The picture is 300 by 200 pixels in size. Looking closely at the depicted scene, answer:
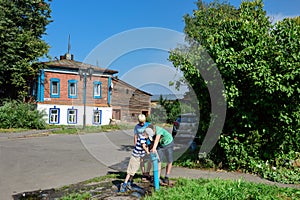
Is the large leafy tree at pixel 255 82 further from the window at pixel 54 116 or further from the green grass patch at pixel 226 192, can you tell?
the window at pixel 54 116

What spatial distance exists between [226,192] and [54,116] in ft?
85.4

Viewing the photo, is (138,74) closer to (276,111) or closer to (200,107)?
(200,107)

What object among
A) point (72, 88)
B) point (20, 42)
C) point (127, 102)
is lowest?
point (127, 102)

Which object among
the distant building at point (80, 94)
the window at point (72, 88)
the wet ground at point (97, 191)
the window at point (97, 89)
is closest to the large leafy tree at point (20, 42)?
the distant building at point (80, 94)

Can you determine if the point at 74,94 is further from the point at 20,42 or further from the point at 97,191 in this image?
the point at 97,191

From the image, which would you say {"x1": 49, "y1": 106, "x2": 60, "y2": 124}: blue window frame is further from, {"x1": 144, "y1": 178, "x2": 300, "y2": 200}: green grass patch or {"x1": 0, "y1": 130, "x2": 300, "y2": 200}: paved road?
{"x1": 144, "y1": 178, "x2": 300, "y2": 200}: green grass patch

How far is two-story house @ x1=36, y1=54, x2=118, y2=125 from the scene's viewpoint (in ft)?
94.3

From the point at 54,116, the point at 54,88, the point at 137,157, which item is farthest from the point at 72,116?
the point at 137,157

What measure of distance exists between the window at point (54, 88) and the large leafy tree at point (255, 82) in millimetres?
22765

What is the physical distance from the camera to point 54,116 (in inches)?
1137

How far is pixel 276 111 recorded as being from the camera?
318 inches

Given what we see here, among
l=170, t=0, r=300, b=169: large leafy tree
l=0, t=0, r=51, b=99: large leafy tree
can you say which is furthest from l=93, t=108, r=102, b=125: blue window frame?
l=170, t=0, r=300, b=169: large leafy tree

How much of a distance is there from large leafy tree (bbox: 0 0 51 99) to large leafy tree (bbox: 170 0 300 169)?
870 inches

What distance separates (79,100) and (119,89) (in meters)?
4.86
